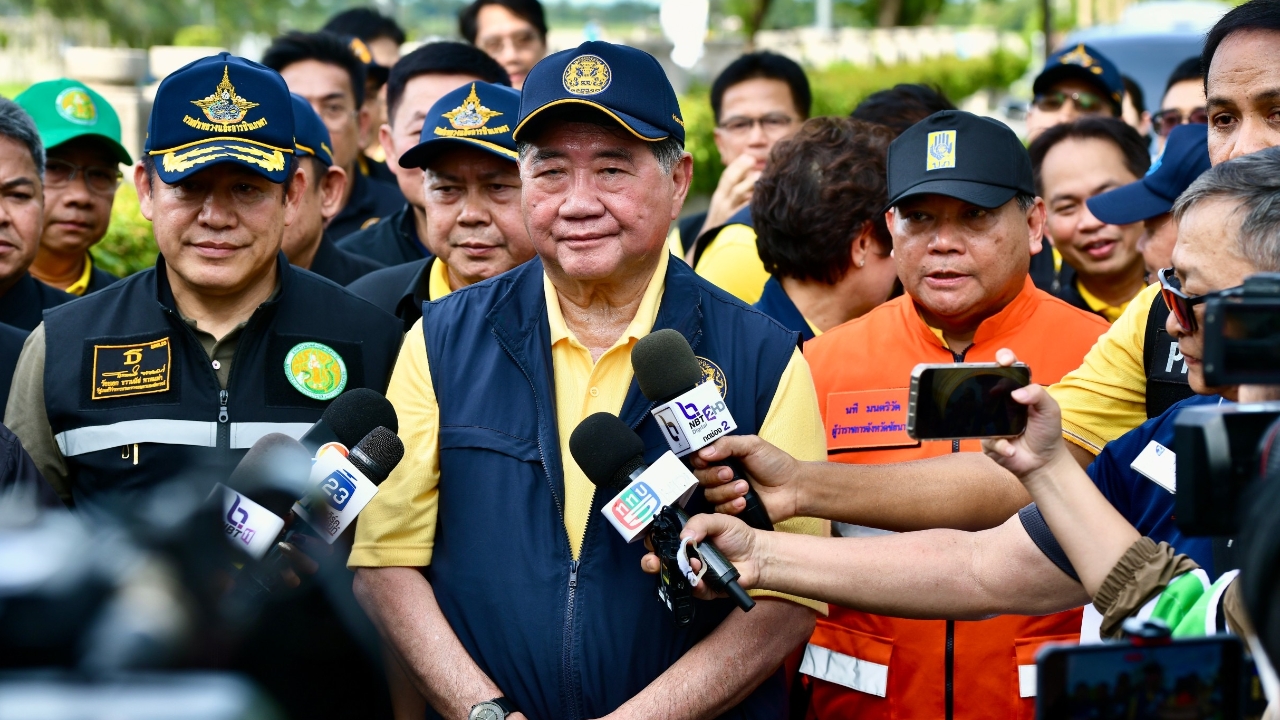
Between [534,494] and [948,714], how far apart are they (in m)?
1.34

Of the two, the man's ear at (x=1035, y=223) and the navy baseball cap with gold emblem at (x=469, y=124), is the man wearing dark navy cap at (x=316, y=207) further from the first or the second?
the man's ear at (x=1035, y=223)

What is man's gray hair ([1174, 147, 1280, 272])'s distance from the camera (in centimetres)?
263

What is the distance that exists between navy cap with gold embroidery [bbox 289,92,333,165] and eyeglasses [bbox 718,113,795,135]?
2.80 m

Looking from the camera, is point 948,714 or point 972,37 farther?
point 972,37

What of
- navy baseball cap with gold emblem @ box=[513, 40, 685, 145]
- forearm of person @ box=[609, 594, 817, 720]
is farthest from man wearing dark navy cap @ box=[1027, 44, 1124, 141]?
forearm of person @ box=[609, 594, 817, 720]

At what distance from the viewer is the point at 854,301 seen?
467 centimetres

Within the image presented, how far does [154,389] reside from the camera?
12.6ft

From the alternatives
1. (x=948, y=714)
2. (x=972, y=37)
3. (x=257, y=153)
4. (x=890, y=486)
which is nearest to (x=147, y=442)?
(x=257, y=153)

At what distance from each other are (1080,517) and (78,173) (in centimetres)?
445

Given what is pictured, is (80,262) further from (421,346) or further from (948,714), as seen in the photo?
(948,714)

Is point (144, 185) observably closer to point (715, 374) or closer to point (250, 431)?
point (250, 431)

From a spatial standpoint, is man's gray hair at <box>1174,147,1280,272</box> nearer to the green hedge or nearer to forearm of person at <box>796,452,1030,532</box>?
forearm of person at <box>796,452,1030,532</box>

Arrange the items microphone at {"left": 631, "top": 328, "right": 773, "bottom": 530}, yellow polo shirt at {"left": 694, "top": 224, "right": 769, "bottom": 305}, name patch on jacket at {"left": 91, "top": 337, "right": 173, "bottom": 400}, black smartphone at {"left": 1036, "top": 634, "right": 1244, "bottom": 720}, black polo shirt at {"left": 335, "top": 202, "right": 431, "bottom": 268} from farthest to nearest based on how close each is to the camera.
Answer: black polo shirt at {"left": 335, "top": 202, "right": 431, "bottom": 268}
yellow polo shirt at {"left": 694, "top": 224, "right": 769, "bottom": 305}
name patch on jacket at {"left": 91, "top": 337, "right": 173, "bottom": 400}
microphone at {"left": 631, "top": 328, "right": 773, "bottom": 530}
black smartphone at {"left": 1036, "top": 634, "right": 1244, "bottom": 720}

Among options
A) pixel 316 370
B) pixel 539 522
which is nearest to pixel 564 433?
pixel 539 522
